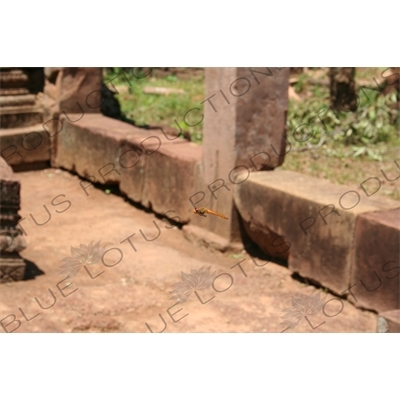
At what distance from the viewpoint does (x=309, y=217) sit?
18.5 feet

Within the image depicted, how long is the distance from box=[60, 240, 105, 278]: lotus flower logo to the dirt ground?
5cm

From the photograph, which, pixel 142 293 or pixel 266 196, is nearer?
pixel 142 293

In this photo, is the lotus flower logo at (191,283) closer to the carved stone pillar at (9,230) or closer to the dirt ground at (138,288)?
the dirt ground at (138,288)

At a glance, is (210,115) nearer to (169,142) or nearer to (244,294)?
(169,142)

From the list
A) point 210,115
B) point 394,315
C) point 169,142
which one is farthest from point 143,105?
point 394,315

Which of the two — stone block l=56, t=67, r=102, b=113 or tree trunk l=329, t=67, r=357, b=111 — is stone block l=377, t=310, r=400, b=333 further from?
tree trunk l=329, t=67, r=357, b=111

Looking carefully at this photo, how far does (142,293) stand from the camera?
5598 millimetres

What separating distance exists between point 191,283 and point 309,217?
34.3 inches

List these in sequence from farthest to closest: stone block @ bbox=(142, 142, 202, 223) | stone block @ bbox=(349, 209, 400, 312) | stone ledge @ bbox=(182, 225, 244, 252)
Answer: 1. stone block @ bbox=(142, 142, 202, 223)
2. stone ledge @ bbox=(182, 225, 244, 252)
3. stone block @ bbox=(349, 209, 400, 312)

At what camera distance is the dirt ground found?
16.9 ft

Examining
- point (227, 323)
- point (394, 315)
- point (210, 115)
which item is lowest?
point (227, 323)

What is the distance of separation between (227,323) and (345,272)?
81 centimetres

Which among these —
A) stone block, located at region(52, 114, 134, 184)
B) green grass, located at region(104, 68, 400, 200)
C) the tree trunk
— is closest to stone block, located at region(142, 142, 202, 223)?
stone block, located at region(52, 114, 134, 184)

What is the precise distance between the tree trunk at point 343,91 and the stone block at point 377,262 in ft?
14.3
